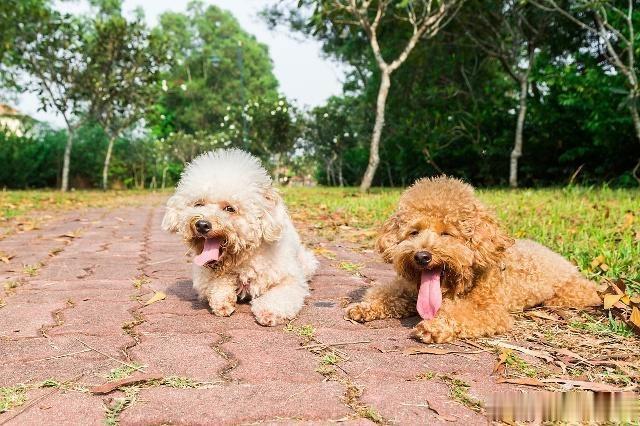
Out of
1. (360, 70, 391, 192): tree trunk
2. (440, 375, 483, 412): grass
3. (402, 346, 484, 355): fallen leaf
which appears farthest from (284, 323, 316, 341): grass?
(360, 70, 391, 192): tree trunk

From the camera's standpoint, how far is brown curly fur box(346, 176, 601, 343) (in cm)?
311

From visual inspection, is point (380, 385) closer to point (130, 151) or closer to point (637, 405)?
point (637, 405)

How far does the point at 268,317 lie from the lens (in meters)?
3.36

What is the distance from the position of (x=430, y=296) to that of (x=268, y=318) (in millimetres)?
990

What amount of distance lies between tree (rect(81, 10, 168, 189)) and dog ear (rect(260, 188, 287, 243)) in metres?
18.5

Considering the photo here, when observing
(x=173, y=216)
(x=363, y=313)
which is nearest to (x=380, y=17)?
(x=173, y=216)

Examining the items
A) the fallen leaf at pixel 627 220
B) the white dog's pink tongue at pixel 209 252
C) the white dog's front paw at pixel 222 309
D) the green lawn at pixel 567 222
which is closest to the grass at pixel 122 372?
the white dog's front paw at pixel 222 309

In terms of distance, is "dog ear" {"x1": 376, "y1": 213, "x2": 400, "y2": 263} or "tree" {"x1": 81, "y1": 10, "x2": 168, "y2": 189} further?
"tree" {"x1": 81, "y1": 10, "x2": 168, "y2": 189}

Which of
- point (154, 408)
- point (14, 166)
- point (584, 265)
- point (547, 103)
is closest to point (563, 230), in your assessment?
point (584, 265)

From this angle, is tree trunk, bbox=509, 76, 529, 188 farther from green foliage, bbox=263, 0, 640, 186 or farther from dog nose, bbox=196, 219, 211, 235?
dog nose, bbox=196, 219, 211, 235

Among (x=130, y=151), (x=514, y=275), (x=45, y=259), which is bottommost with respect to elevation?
(x=45, y=259)

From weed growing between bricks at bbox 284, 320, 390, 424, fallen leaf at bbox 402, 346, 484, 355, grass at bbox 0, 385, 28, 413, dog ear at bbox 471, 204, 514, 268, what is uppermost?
dog ear at bbox 471, 204, 514, 268

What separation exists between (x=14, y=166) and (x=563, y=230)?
70.5ft

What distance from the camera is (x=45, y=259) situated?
542cm
